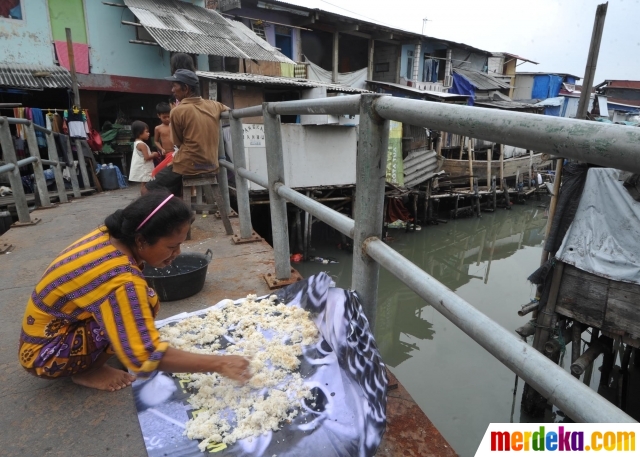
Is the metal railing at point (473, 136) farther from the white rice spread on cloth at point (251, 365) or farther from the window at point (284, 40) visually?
the window at point (284, 40)

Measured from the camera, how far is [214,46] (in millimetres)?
10203

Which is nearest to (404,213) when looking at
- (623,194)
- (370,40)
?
(370,40)

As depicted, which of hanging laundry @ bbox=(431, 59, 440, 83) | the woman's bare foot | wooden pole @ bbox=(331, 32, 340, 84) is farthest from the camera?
hanging laundry @ bbox=(431, 59, 440, 83)

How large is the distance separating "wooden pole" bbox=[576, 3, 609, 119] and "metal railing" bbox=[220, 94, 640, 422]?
547 cm

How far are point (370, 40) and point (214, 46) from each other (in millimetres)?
8514

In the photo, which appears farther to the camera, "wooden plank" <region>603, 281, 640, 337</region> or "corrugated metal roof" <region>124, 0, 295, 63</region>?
"corrugated metal roof" <region>124, 0, 295, 63</region>

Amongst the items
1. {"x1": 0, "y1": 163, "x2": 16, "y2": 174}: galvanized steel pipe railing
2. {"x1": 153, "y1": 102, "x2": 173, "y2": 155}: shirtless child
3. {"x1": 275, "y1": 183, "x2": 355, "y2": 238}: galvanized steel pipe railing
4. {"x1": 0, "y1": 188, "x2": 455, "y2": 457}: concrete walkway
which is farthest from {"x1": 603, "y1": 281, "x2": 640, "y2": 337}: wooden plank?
{"x1": 0, "y1": 163, "x2": 16, "y2": 174}: galvanized steel pipe railing

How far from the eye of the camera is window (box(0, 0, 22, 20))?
8727 millimetres

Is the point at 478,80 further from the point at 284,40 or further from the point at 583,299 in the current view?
the point at 583,299

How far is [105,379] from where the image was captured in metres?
1.68

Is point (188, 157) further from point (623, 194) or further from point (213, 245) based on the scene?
point (623, 194)

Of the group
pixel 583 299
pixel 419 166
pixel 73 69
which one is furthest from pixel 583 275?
pixel 73 69

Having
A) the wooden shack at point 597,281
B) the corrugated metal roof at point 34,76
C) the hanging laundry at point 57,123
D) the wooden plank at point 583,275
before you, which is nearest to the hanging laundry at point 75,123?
the hanging laundry at point 57,123

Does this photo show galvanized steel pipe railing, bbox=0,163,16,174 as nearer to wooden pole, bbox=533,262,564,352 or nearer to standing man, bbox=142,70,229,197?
standing man, bbox=142,70,229,197
